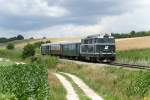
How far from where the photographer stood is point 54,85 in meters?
47.7

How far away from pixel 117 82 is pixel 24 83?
1163 centimetres

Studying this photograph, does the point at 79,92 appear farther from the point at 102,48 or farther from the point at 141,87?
the point at 102,48

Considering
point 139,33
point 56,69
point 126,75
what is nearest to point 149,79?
point 126,75

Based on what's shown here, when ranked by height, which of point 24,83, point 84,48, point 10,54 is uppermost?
point 84,48

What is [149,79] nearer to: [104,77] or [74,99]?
[74,99]

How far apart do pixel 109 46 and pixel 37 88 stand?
3390 cm

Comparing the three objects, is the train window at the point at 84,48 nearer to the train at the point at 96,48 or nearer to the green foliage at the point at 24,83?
the train at the point at 96,48

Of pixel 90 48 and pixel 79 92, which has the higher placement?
pixel 90 48

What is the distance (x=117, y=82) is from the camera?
46.1 metres

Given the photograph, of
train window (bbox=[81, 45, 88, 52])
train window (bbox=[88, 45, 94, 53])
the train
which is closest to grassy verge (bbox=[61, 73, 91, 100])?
the train

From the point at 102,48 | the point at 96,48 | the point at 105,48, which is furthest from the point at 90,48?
the point at 105,48

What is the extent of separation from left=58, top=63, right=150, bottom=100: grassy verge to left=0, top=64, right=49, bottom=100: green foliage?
16.4ft

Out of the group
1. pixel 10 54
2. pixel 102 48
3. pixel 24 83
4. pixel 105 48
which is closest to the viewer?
pixel 24 83

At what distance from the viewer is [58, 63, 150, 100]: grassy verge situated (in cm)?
3594
